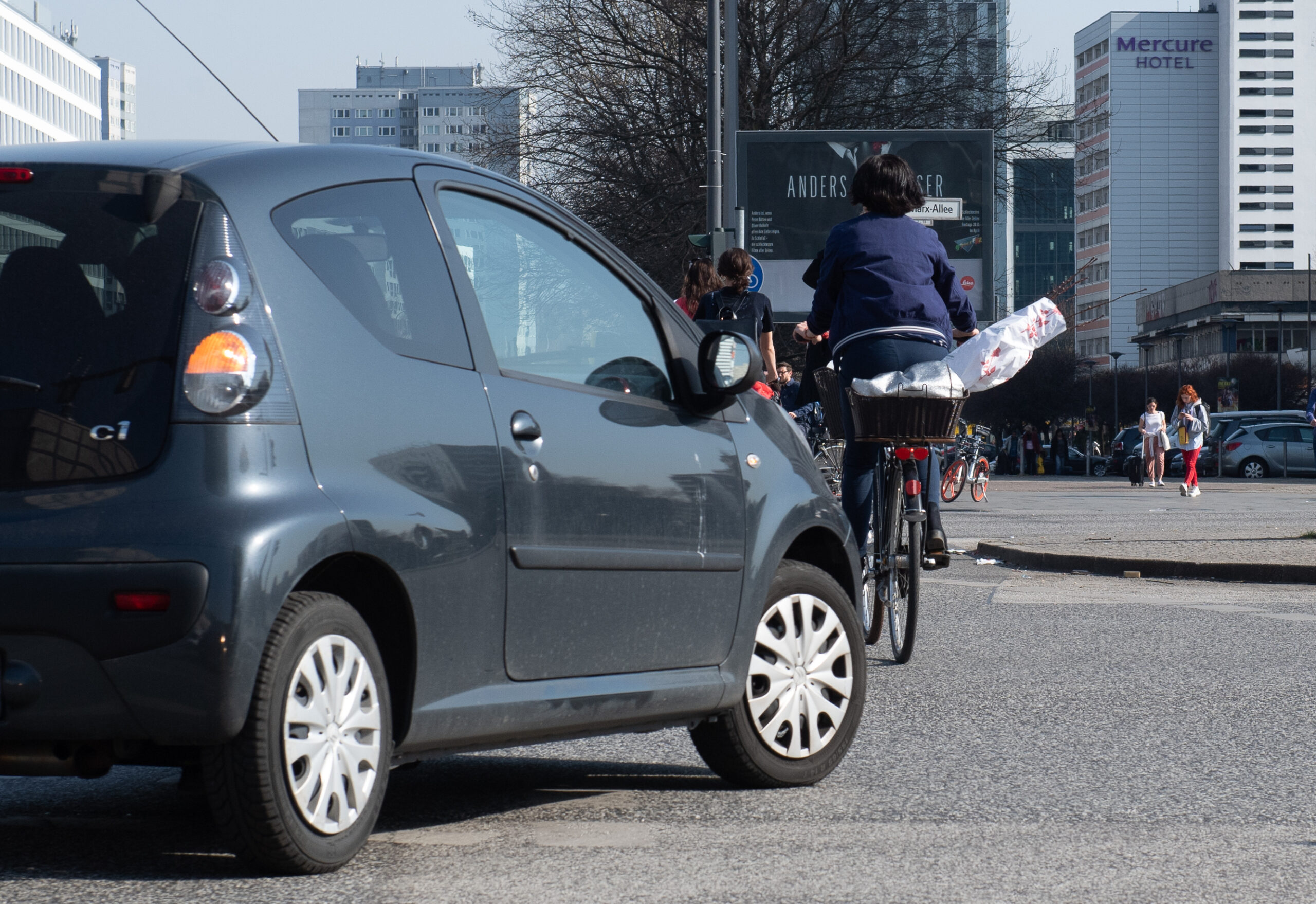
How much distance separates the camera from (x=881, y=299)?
7148 mm

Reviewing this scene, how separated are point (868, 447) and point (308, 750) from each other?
408 cm

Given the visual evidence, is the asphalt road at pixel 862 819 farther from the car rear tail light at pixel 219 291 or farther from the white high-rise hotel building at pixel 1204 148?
the white high-rise hotel building at pixel 1204 148

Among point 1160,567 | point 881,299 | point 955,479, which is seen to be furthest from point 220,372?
point 955,479

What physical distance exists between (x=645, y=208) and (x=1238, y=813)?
29.7 metres

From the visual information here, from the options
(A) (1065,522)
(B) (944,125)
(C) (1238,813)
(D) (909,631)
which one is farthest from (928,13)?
(C) (1238,813)

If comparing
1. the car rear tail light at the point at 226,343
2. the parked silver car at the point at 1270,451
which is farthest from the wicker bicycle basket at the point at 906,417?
the parked silver car at the point at 1270,451

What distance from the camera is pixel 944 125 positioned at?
35.3 metres

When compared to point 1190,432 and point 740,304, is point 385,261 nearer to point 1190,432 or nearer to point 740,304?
point 740,304

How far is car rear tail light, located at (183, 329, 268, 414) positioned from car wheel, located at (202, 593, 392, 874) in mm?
396

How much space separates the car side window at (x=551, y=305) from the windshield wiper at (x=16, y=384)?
3.36 feet

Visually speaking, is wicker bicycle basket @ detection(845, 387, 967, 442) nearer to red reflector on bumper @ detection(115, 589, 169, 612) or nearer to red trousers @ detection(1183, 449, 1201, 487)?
red reflector on bumper @ detection(115, 589, 169, 612)

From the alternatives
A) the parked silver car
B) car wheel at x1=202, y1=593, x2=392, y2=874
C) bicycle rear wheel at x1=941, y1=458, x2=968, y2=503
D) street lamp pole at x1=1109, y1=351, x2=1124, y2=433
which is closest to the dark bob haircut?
car wheel at x1=202, y1=593, x2=392, y2=874

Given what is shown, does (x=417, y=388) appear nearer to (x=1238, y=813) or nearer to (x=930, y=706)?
(x=1238, y=813)

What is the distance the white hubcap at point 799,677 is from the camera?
188 inches
